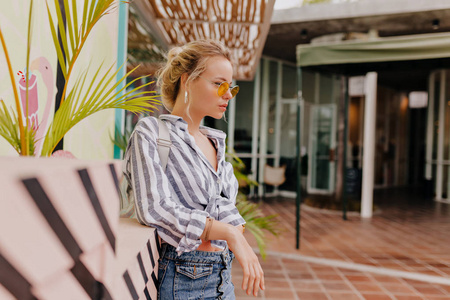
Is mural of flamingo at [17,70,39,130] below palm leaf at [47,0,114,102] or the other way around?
below

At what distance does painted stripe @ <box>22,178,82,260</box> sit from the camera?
1.22ft

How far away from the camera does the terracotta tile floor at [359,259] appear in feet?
9.59

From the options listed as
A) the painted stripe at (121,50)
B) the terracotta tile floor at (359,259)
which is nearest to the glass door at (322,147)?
the terracotta tile floor at (359,259)

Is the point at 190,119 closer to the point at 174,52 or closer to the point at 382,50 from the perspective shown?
the point at 174,52

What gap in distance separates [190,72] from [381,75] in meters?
10.4

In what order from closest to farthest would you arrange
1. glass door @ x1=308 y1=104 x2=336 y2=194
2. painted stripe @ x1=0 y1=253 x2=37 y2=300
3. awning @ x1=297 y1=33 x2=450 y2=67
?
painted stripe @ x1=0 y1=253 x2=37 y2=300
awning @ x1=297 y1=33 x2=450 y2=67
glass door @ x1=308 y1=104 x2=336 y2=194

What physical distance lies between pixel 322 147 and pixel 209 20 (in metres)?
6.76

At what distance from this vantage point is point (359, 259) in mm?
3773

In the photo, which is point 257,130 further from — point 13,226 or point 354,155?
point 13,226

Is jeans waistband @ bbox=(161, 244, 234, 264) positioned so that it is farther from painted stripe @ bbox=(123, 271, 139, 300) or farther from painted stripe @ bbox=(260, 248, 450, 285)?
painted stripe @ bbox=(260, 248, 450, 285)

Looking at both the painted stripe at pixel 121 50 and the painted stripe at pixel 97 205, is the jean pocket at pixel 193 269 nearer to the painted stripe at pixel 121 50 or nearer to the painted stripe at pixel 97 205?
the painted stripe at pixel 97 205

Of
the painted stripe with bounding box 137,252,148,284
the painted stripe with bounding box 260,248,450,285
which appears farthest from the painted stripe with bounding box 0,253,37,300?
the painted stripe with bounding box 260,248,450,285

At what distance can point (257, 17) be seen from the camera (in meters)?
3.44

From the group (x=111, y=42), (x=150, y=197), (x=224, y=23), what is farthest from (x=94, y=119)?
(x=224, y=23)
